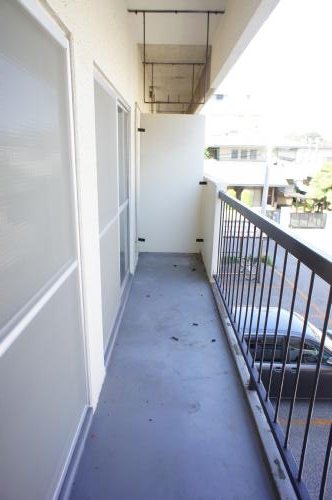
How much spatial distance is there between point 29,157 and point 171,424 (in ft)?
4.74

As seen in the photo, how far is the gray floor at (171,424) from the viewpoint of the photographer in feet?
4.37

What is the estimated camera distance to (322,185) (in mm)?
16516

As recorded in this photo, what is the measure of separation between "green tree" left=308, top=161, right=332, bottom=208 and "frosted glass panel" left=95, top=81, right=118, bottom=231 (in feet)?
54.3

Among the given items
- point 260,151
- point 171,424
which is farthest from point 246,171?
point 171,424

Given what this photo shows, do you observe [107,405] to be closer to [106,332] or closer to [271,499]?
[106,332]

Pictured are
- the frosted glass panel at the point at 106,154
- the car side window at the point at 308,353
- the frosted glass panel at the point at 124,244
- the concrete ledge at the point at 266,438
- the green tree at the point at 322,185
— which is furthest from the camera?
the green tree at the point at 322,185

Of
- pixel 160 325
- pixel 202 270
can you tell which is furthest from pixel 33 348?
pixel 202 270

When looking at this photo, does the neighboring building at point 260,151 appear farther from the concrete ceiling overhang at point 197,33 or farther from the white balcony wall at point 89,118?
the white balcony wall at point 89,118

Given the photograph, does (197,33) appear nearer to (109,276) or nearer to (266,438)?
(109,276)

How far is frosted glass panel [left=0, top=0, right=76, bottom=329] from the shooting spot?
2.55 feet

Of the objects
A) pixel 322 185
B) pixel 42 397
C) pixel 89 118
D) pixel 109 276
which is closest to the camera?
pixel 42 397

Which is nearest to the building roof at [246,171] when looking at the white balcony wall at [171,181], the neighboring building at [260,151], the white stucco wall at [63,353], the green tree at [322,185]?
the neighboring building at [260,151]

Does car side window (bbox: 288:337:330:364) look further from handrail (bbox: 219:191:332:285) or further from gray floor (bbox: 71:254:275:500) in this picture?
handrail (bbox: 219:191:332:285)

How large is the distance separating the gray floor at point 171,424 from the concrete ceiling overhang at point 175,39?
9.18ft
